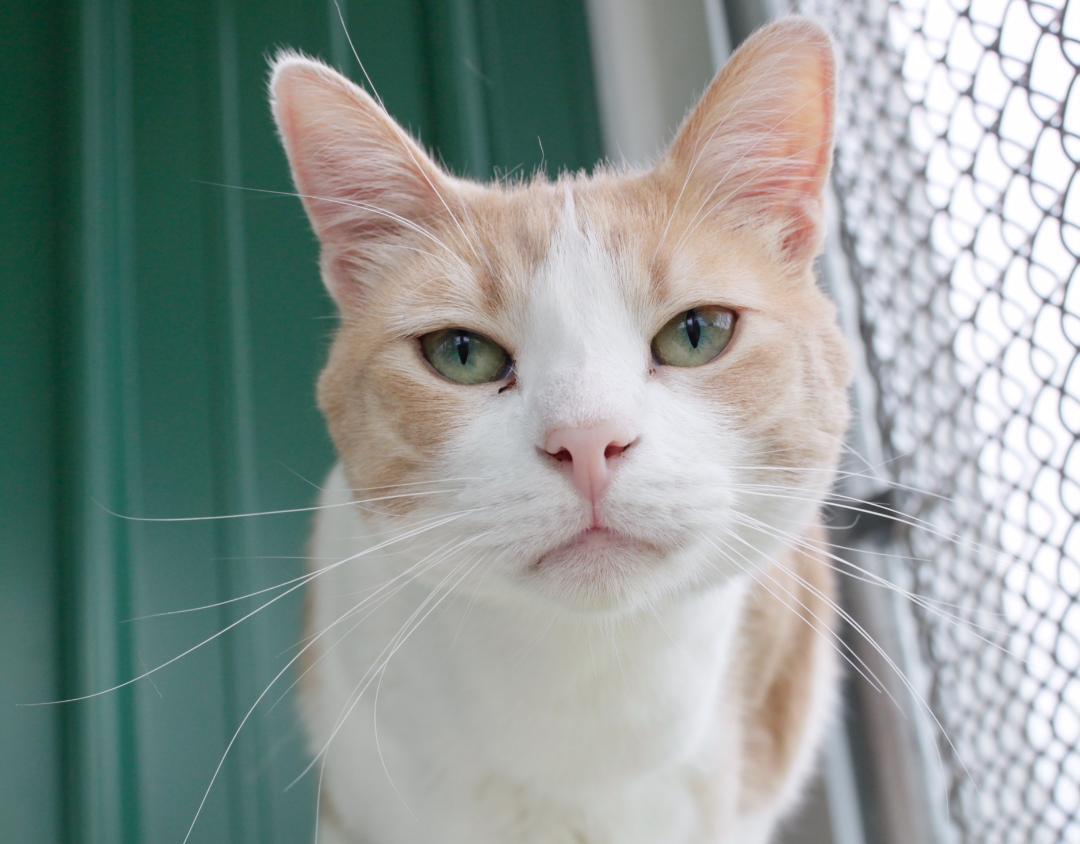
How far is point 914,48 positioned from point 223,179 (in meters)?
1.11

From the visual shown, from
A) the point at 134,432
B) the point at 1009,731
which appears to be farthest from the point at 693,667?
the point at 134,432

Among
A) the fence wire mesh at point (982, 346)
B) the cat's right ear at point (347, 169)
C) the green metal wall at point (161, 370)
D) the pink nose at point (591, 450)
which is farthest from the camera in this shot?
the green metal wall at point (161, 370)

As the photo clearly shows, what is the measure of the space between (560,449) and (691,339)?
250 mm

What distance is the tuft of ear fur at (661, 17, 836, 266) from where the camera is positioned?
1.11 metres

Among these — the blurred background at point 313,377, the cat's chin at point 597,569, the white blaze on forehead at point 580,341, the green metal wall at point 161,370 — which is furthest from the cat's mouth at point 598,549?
the green metal wall at point 161,370

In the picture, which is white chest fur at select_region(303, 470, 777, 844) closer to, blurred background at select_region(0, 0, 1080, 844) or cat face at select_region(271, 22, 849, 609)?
cat face at select_region(271, 22, 849, 609)

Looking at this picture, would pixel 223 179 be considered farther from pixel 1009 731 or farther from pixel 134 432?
pixel 1009 731

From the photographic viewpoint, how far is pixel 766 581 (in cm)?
136

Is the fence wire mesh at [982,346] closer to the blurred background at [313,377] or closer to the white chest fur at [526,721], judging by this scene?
the blurred background at [313,377]

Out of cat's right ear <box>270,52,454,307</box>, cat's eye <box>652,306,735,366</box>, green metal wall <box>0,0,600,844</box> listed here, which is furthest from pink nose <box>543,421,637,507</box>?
green metal wall <box>0,0,600,844</box>

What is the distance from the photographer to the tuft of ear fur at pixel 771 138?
1.11m

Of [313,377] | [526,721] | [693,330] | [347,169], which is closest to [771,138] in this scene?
[693,330]

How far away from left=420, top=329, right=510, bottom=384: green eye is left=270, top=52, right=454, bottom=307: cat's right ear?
0.52 feet

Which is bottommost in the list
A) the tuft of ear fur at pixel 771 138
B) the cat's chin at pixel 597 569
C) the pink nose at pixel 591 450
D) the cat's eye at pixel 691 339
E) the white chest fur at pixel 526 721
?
the white chest fur at pixel 526 721
